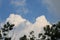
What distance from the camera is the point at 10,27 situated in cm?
4638

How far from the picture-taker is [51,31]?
166ft

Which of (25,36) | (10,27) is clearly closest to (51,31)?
(10,27)

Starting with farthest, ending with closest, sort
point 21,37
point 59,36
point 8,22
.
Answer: point 21,37 → point 59,36 → point 8,22

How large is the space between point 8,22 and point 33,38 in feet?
60.9

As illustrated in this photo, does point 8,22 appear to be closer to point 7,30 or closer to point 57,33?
point 7,30

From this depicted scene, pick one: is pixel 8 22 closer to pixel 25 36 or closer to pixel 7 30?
pixel 7 30

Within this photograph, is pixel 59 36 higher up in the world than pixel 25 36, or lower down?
lower down

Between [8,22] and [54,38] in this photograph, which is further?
[54,38]

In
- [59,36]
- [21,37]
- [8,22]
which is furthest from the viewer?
[21,37]

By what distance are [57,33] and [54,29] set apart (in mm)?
976

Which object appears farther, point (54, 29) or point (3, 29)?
point (54, 29)

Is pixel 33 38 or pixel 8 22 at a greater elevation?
pixel 33 38

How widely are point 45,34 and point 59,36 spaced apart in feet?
10.9

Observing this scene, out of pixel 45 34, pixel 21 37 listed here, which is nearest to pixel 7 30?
pixel 45 34
